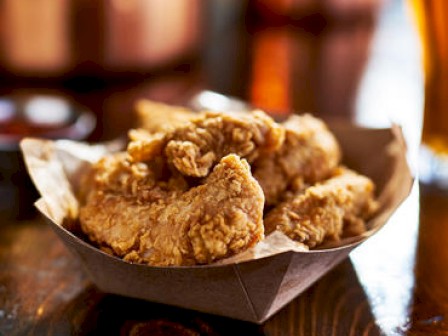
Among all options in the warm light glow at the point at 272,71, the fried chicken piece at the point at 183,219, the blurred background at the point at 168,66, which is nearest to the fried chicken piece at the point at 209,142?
the fried chicken piece at the point at 183,219

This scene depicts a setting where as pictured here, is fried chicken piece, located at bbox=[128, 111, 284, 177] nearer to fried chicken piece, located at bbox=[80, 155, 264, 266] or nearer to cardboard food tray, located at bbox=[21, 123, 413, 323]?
fried chicken piece, located at bbox=[80, 155, 264, 266]

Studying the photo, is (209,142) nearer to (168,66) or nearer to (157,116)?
(157,116)

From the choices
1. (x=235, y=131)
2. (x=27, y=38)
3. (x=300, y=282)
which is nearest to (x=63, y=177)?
(x=235, y=131)

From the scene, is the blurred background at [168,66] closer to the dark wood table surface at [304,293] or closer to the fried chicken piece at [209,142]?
the dark wood table surface at [304,293]

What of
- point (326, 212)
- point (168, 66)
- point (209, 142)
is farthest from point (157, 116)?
point (168, 66)

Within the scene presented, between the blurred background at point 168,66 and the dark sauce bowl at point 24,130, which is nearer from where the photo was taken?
the dark sauce bowl at point 24,130

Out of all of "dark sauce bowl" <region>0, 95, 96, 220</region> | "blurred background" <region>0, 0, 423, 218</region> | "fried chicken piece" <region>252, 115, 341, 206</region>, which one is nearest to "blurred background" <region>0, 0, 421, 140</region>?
"blurred background" <region>0, 0, 423, 218</region>

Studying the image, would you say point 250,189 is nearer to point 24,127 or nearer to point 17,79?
point 24,127
